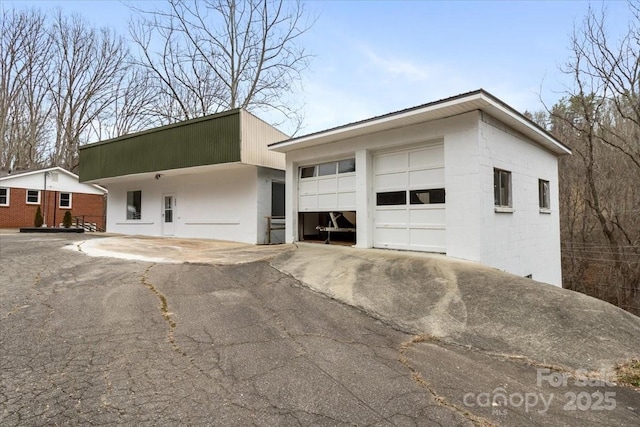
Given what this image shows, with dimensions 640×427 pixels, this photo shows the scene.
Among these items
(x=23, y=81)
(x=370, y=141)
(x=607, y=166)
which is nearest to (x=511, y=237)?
(x=370, y=141)

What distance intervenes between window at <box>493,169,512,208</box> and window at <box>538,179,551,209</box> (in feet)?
8.55

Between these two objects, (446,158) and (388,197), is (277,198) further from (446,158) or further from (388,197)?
(446,158)

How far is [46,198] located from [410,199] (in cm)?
2649

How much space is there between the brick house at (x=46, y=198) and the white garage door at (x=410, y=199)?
69.6 ft

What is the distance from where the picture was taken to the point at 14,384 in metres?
3.02

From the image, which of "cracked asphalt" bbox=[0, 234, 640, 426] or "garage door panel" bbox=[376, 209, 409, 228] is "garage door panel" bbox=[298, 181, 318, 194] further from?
"cracked asphalt" bbox=[0, 234, 640, 426]

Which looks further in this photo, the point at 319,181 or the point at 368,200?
the point at 319,181

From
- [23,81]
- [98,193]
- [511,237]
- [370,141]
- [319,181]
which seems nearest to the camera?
[511,237]

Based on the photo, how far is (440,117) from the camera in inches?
310

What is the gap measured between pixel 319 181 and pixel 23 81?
32.3 metres

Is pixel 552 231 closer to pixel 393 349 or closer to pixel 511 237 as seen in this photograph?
pixel 511 237

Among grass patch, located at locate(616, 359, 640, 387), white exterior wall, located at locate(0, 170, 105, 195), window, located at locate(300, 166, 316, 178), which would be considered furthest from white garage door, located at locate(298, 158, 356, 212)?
white exterior wall, located at locate(0, 170, 105, 195)

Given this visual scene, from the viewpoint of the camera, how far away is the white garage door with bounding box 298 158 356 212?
9.88 meters

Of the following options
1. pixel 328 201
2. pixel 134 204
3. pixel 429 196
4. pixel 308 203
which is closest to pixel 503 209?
pixel 429 196
